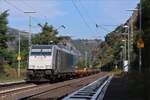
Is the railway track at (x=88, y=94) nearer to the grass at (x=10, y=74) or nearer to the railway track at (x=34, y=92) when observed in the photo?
the railway track at (x=34, y=92)

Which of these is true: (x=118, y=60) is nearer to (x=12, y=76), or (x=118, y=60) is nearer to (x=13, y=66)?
(x=13, y=66)

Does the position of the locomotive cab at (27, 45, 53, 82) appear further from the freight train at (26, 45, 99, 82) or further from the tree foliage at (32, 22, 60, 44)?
the tree foliage at (32, 22, 60, 44)

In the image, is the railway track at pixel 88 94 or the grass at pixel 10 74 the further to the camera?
the grass at pixel 10 74

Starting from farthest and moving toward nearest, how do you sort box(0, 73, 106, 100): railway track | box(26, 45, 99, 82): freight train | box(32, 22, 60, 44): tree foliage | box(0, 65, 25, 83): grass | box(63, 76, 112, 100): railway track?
box(32, 22, 60, 44): tree foliage < box(0, 65, 25, 83): grass < box(26, 45, 99, 82): freight train < box(0, 73, 106, 100): railway track < box(63, 76, 112, 100): railway track

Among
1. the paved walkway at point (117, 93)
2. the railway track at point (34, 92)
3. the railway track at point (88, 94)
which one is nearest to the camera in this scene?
the railway track at point (88, 94)

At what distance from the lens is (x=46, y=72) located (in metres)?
50.3

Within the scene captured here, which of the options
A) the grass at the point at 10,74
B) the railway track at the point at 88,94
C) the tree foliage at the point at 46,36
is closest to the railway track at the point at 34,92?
the railway track at the point at 88,94

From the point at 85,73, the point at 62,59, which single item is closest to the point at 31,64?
the point at 62,59

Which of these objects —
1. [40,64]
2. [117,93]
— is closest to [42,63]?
[40,64]

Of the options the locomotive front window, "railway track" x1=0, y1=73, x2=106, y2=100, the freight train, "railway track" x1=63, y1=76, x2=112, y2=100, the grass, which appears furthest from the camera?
the grass

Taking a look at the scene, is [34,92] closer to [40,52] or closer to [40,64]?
[40,64]

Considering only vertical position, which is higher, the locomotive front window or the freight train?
the locomotive front window

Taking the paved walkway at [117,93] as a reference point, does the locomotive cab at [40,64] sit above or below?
above

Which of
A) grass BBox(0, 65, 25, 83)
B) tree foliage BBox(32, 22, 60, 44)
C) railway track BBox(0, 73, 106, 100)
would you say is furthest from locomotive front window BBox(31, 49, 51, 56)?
tree foliage BBox(32, 22, 60, 44)
